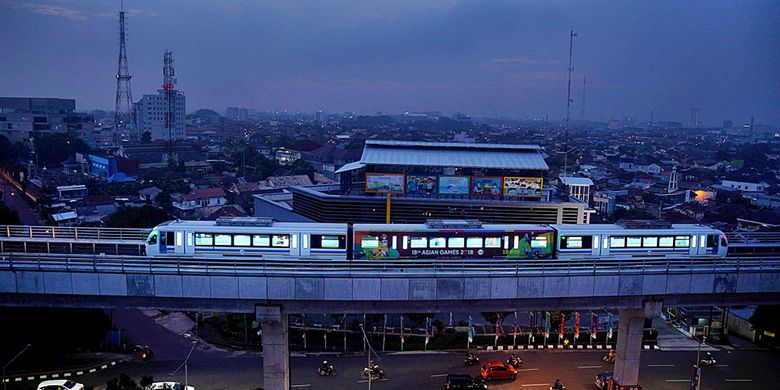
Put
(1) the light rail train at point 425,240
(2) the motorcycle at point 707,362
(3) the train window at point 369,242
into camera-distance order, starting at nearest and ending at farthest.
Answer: (1) the light rail train at point 425,240
(3) the train window at point 369,242
(2) the motorcycle at point 707,362

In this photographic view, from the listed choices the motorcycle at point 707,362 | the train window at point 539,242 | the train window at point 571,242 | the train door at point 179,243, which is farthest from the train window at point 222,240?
Answer: the motorcycle at point 707,362

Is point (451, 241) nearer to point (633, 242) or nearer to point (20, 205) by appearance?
point (633, 242)

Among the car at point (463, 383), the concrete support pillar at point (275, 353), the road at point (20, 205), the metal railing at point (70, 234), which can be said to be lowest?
the car at point (463, 383)

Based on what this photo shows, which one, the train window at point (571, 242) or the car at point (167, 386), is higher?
the train window at point (571, 242)

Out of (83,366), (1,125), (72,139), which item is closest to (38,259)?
(83,366)

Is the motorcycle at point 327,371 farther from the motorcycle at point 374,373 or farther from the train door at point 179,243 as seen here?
the train door at point 179,243

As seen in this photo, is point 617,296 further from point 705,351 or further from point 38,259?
point 38,259

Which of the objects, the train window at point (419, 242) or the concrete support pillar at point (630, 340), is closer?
the concrete support pillar at point (630, 340)

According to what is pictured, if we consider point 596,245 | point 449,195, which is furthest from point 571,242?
point 449,195

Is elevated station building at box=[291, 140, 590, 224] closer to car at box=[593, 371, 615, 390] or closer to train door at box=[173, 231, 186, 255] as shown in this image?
car at box=[593, 371, 615, 390]

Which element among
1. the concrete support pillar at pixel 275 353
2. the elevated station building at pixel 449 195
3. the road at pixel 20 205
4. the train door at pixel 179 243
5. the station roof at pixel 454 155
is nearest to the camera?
the concrete support pillar at pixel 275 353
